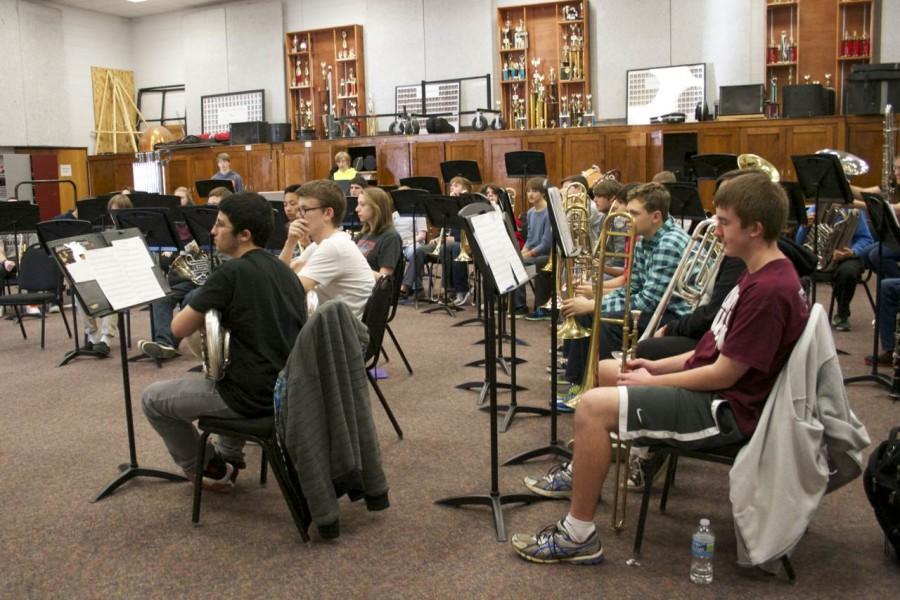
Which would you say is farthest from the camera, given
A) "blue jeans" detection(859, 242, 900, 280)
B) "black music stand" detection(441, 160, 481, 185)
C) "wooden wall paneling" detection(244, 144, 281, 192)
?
"wooden wall paneling" detection(244, 144, 281, 192)

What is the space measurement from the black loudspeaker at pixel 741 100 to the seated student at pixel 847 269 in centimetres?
541

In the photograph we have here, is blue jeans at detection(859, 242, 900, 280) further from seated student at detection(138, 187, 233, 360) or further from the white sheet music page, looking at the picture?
seated student at detection(138, 187, 233, 360)

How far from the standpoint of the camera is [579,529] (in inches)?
112

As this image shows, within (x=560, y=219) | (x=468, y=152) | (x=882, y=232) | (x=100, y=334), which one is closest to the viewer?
(x=560, y=219)

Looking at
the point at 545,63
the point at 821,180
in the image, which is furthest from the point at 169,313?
the point at 545,63

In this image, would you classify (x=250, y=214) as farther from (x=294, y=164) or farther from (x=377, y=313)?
(x=294, y=164)

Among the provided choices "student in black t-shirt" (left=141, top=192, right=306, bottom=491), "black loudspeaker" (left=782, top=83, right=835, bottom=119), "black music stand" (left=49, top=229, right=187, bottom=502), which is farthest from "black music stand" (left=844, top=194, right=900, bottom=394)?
"black loudspeaker" (left=782, top=83, right=835, bottom=119)

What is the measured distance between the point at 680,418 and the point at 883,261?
3.64m

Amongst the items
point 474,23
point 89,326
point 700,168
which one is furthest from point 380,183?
point 89,326

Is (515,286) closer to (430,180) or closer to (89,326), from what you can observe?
(89,326)

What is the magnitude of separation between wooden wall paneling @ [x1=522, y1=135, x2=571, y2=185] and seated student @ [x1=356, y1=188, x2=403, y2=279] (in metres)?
6.61

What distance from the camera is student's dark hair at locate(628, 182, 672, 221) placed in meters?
4.07

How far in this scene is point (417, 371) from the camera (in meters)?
5.76

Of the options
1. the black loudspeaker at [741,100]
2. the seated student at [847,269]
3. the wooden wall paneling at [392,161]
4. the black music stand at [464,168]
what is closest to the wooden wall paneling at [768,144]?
the black loudspeaker at [741,100]
